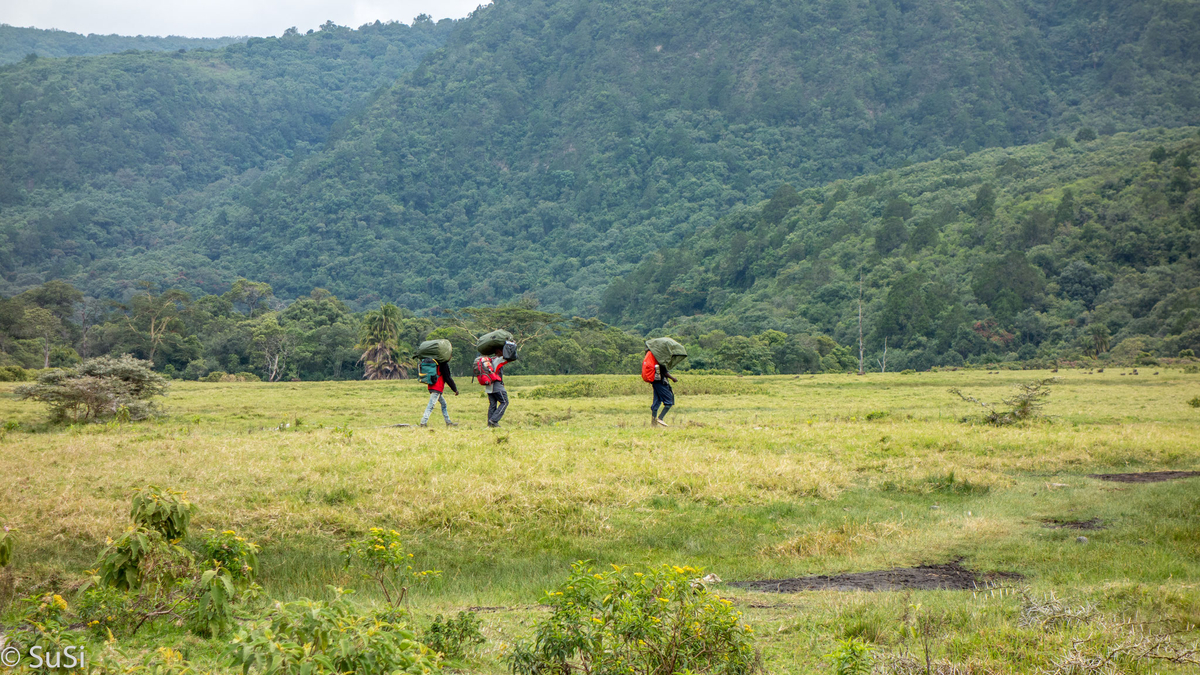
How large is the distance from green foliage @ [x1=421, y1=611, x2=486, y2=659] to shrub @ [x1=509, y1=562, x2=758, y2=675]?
64 centimetres

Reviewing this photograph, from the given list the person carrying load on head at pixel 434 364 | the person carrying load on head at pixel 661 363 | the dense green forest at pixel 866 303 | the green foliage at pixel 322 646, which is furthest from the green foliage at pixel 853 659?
the dense green forest at pixel 866 303

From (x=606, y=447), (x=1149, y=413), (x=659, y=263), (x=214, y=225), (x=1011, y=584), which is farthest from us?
(x=214, y=225)

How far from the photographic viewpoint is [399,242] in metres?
190

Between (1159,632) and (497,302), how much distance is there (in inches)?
6671

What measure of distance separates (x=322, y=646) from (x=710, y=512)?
7679mm

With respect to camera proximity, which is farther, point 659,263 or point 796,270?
point 659,263

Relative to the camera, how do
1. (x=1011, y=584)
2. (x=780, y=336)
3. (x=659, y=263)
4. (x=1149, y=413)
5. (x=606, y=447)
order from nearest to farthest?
(x=1011, y=584) → (x=606, y=447) → (x=1149, y=413) → (x=780, y=336) → (x=659, y=263)

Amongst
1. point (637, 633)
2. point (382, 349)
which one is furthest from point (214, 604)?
point (382, 349)

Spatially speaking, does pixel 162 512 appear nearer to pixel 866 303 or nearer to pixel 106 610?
pixel 106 610

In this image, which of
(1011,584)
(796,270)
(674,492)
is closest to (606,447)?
(674,492)

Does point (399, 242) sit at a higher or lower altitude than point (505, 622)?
higher

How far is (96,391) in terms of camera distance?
67.2 ft

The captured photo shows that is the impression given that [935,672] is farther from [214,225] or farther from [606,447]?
[214,225]

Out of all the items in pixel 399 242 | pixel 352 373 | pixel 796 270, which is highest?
pixel 399 242
